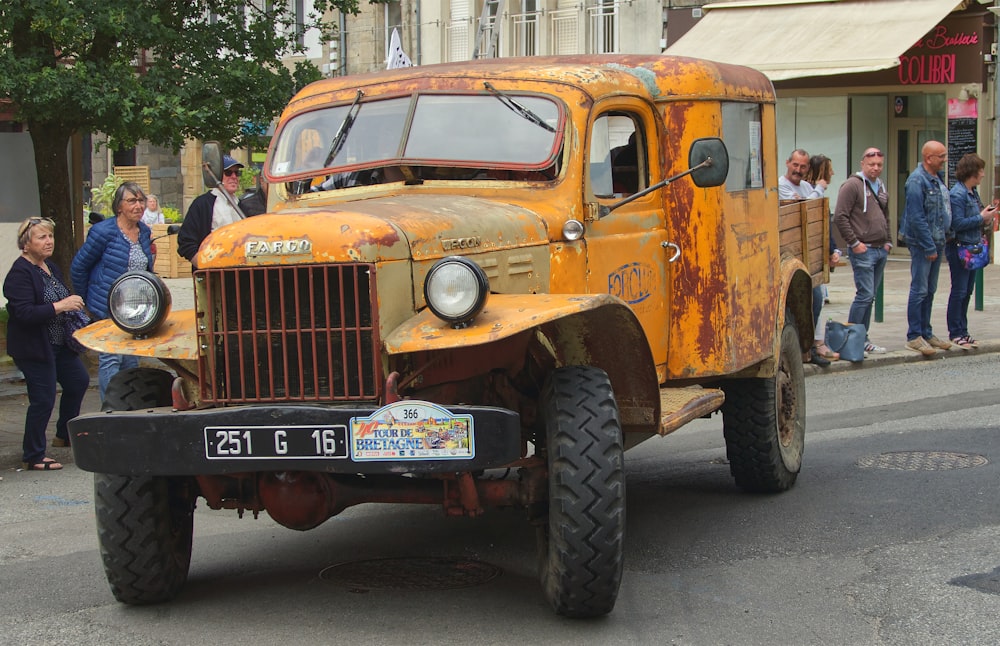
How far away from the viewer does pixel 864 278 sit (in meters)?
13.6

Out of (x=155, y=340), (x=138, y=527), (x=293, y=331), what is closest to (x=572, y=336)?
(x=293, y=331)


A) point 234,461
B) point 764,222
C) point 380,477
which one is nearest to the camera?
point 234,461

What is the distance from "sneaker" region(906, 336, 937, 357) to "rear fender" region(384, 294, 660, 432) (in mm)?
8334

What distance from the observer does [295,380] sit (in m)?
5.32

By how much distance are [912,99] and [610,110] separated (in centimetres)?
1920

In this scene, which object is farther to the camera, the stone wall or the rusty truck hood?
the stone wall

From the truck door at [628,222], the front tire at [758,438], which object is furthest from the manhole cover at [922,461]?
the truck door at [628,222]

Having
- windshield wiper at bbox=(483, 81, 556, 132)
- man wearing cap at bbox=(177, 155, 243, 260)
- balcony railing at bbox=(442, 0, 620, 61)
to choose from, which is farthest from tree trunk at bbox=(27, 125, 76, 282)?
balcony railing at bbox=(442, 0, 620, 61)

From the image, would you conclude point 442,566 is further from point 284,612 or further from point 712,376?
point 712,376

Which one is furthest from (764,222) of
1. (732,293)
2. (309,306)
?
(309,306)

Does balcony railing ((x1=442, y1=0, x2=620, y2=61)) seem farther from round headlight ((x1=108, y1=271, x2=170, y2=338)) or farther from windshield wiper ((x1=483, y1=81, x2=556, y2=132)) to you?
round headlight ((x1=108, y1=271, x2=170, y2=338))

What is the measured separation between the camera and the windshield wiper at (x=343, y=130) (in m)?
6.84

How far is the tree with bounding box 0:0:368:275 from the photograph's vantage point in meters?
11.1

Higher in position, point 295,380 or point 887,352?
point 295,380
